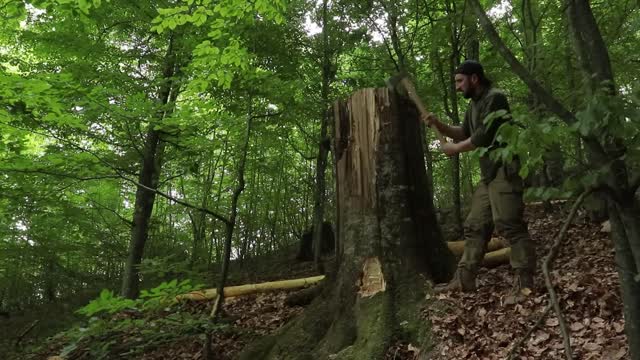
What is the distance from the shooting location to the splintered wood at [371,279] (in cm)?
471

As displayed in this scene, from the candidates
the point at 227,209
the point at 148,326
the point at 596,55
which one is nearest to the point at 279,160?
the point at 227,209

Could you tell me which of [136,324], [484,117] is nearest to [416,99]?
[484,117]

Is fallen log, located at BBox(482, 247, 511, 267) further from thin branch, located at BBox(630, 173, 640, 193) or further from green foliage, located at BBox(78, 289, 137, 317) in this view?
thin branch, located at BBox(630, 173, 640, 193)

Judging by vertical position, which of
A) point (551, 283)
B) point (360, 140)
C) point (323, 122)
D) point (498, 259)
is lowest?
point (551, 283)

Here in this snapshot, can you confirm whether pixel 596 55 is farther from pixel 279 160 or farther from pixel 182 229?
pixel 182 229

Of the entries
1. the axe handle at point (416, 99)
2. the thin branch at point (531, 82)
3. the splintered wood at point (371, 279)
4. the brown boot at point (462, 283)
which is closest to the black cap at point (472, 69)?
the axe handle at point (416, 99)

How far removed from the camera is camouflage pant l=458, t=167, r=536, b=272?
14.3 ft

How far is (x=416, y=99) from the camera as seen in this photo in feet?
14.1

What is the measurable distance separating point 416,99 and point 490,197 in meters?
1.18

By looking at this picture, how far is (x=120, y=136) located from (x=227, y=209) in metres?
7.71

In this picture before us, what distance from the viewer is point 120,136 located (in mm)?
9242

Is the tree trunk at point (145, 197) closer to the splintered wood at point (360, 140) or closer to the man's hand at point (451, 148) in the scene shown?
the splintered wood at point (360, 140)

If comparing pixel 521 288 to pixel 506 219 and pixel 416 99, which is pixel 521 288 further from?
pixel 416 99

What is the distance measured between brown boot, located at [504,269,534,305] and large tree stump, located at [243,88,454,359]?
76 centimetres
